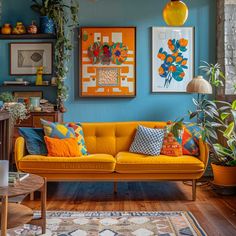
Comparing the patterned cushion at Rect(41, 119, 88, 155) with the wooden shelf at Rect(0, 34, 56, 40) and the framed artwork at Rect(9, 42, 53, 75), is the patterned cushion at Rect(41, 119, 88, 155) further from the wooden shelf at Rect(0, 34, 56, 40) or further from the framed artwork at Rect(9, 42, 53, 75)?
the wooden shelf at Rect(0, 34, 56, 40)

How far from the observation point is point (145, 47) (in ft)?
16.7

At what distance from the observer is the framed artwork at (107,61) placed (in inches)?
198

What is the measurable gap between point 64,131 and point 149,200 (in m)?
1.22

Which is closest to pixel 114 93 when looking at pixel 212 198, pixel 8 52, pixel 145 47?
pixel 145 47

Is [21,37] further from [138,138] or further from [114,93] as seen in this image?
[138,138]

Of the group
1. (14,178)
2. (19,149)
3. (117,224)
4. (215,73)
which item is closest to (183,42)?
(215,73)

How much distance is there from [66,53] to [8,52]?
0.83 metres

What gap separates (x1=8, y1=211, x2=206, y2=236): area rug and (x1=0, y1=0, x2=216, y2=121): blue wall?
1.85 meters

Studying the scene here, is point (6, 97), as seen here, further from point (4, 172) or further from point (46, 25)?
point (4, 172)

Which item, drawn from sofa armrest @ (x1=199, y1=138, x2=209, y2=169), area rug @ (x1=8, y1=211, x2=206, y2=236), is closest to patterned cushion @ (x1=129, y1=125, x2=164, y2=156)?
sofa armrest @ (x1=199, y1=138, x2=209, y2=169)

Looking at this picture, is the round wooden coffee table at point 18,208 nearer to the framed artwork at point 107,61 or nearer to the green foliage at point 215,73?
the framed artwork at point 107,61

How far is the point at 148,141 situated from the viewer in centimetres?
426

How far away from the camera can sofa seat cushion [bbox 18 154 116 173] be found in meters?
3.90

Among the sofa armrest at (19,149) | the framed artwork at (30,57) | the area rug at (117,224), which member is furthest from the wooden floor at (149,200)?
the framed artwork at (30,57)
